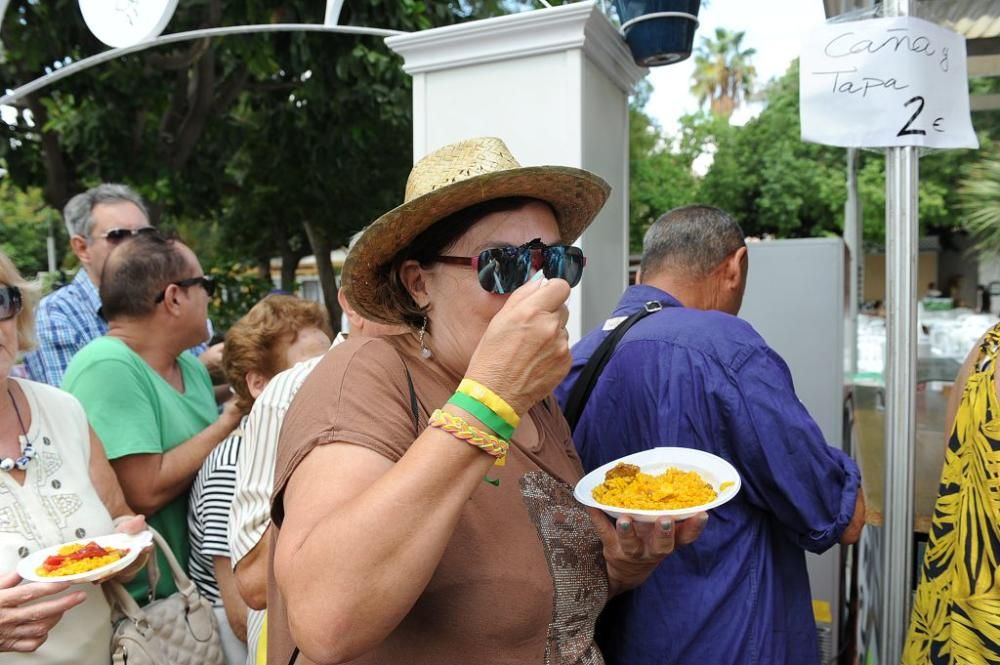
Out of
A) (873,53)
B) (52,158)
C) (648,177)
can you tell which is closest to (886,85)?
(873,53)

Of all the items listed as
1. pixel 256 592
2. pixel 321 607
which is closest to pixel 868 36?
pixel 321 607

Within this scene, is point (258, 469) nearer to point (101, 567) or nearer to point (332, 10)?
point (101, 567)

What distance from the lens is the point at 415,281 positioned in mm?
1532

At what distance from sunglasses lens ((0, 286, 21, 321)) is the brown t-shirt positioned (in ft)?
4.58

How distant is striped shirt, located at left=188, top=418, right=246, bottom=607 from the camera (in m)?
2.50

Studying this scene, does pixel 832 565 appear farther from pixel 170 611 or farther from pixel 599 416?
pixel 170 611

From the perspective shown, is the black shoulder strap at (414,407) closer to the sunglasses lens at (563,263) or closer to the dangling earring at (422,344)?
the dangling earring at (422,344)

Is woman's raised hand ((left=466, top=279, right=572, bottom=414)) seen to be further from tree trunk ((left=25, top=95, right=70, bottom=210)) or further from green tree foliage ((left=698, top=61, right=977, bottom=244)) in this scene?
green tree foliage ((left=698, top=61, right=977, bottom=244))

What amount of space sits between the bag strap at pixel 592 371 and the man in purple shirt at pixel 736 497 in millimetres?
25

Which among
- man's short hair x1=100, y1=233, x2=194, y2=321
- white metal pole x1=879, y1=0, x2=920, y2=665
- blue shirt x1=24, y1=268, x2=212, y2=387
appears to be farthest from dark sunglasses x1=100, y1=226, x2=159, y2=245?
white metal pole x1=879, y1=0, x2=920, y2=665

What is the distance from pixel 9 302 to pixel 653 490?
6.35 ft

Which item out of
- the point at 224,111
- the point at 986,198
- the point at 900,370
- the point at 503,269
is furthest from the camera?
the point at 224,111

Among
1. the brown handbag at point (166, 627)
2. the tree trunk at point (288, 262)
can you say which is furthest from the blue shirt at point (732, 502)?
the tree trunk at point (288, 262)

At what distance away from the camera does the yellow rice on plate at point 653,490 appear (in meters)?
1.58
